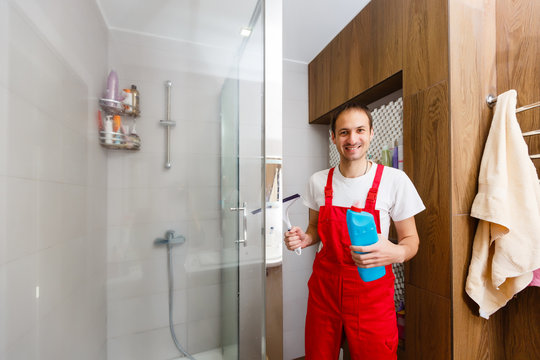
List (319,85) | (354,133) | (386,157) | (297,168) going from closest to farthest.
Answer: (354,133), (386,157), (319,85), (297,168)

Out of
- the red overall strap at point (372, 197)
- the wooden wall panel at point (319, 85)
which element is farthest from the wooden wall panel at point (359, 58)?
the red overall strap at point (372, 197)

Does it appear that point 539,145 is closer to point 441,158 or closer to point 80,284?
point 441,158

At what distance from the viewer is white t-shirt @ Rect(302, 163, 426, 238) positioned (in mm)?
948

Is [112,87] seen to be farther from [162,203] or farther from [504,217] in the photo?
[504,217]

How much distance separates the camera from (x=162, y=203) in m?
1.04

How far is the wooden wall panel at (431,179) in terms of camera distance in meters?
0.97

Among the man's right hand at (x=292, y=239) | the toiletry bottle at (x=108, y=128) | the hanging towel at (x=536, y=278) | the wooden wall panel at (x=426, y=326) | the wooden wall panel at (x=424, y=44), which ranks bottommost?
the wooden wall panel at (x=426, y=326)

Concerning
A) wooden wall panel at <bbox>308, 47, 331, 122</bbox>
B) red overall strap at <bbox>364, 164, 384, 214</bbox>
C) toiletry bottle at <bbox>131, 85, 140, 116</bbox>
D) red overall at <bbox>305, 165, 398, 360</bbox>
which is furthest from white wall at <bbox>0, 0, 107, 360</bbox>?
wooden wall panel at <bbox>308, 47, 331, 122</bbox>

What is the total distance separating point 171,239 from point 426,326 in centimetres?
116

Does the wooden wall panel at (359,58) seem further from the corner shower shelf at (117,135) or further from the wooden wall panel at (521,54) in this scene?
the corner shower shelf at (117,135)

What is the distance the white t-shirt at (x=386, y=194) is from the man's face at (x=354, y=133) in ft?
0.35

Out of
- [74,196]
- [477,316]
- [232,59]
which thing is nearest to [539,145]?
[477,316]

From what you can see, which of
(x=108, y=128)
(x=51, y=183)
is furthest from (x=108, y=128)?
(x=51, y=183)

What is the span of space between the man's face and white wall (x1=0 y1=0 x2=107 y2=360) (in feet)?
3.18
